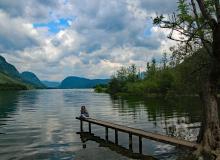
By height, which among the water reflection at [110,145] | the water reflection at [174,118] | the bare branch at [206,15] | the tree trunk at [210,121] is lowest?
the water reflection at [110,145]

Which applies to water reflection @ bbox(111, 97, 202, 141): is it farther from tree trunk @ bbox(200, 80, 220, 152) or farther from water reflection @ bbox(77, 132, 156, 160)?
tree trunk @ bbox(200, 80, 220, 152)

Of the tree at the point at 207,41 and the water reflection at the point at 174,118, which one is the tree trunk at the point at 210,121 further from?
the water reflection at the point at 174,118

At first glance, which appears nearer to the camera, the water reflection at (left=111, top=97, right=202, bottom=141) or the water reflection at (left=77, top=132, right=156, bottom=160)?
the water reflection at (left=77, top=132, right=156, bottom=160)

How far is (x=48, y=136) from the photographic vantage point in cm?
3819

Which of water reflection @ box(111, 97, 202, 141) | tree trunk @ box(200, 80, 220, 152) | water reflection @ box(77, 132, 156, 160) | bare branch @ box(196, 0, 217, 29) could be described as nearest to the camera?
bare branch @ box(196, 0, 217, 29)

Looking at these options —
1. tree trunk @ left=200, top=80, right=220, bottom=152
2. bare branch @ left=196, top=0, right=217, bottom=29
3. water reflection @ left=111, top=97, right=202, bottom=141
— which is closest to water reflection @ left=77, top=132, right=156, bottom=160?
water reflection @ left=111, top=97, right=202, bottom=141

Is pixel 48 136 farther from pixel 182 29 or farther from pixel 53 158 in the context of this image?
pixel 182 29

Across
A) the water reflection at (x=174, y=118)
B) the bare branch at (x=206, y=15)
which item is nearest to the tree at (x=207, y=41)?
the bare branch at (x=206, y=15)

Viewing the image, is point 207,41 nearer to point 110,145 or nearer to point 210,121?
point 210,121

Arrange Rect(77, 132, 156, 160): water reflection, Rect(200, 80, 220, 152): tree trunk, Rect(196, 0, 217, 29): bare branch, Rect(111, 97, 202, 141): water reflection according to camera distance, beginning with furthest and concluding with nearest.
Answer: Rect(111, 97, 202, 141): water reflection
Rect(77, 132, 156, 160): water reflection
Rect(200, 80, 220, 152): tree trunk
Rect(196, 0, 217, 29): bare branch

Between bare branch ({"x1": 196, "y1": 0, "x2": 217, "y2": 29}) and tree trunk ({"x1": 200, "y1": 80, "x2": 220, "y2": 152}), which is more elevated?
bare branch ({"x1": 196, "y1": 0, "x2": 217, "y2": 29})

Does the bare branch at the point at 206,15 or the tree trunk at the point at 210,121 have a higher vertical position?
the bare branch at the point at 206,15

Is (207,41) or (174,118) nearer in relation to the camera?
(207,41)

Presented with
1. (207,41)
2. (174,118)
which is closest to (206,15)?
(207,41)
